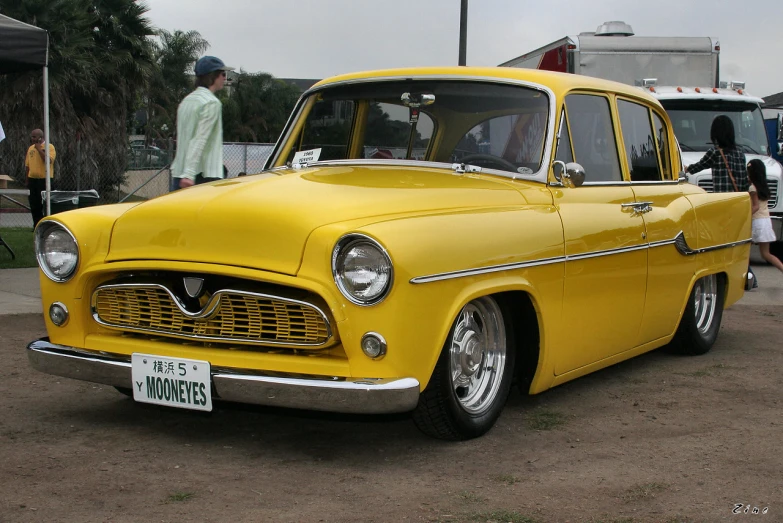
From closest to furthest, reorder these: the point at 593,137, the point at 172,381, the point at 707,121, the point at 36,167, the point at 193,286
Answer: the point at 172,381 < the point at 193,286 < the point at 593,137 < the point at 707,121 < the point at 36,167

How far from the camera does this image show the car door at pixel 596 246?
4.96 meters

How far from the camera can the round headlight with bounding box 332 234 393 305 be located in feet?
12.7

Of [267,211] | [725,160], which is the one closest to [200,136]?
[267,211]

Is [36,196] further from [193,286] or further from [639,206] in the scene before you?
[193,286]

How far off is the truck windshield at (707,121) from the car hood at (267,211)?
929 cm

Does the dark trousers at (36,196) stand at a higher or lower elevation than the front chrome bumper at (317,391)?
higher

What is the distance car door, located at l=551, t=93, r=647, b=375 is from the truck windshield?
8.11 metres

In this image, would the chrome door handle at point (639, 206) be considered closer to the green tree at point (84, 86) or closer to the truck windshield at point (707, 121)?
the truck windshield at point (707, 121)

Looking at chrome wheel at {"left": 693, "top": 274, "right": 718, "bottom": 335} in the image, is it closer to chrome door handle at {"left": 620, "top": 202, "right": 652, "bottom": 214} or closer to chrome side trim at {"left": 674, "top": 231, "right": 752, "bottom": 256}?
chrome side trim at {"left": 674, "top": 231, "right": 752, "bottom": 256}

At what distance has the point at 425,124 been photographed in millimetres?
5453

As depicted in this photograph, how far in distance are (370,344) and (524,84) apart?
6.70ft

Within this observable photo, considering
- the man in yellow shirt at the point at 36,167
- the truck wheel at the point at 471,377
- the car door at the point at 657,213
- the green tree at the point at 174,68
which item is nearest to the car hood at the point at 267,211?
the truck wheel at the point at 471,377

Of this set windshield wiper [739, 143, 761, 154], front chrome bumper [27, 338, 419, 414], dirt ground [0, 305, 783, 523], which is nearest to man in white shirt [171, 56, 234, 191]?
dirt ground [0, 305, 783, 523]

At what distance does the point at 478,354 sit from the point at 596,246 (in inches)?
39.0
